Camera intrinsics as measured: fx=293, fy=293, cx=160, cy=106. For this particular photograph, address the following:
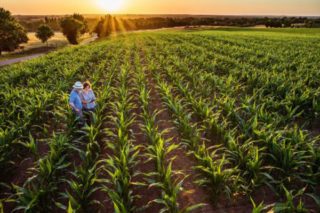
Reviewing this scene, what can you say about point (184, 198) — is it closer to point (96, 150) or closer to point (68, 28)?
point (96, 150)

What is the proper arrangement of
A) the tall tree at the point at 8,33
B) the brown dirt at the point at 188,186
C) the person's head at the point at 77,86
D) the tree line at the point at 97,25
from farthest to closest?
the tree line at the point at 97,25, the tall tree at the point at 8,33, the person's head at the point at 77,86, the brown dirt at the point at 188,186

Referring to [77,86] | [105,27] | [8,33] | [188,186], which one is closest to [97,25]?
[105,27]

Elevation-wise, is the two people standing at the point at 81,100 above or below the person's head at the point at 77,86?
below

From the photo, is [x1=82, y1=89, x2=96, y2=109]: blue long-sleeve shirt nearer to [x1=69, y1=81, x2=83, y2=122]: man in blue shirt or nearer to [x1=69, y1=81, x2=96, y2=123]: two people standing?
[x1=69, y1=81, x2=96, y2=123]: two people standing

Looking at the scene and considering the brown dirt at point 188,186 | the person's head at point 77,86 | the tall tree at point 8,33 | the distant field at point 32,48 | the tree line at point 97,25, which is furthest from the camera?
A: the tree line at point 97,25

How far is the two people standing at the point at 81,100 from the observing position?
26.2 ft

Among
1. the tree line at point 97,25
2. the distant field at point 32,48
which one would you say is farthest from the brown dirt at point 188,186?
the tree line at point 97,25

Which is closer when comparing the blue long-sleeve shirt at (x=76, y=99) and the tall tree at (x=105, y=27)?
the blue long-sleeve shirt at (x=76, y=99)

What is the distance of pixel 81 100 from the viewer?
8383mm

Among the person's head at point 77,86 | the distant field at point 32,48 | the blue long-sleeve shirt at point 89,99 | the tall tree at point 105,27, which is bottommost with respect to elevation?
the distant field at point 32,48

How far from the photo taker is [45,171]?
17.6 feet

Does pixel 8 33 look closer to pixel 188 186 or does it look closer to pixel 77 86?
pixel 77 86

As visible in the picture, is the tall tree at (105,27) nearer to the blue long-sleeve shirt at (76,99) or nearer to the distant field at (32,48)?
the distant field at (32,48)

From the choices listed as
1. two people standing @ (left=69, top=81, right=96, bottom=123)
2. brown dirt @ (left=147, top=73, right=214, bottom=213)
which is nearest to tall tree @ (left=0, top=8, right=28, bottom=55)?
two people standing @ (left=69, top=81, right=96, bottom=123)
